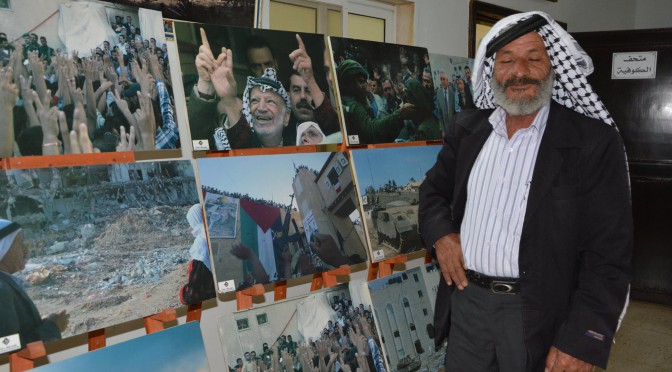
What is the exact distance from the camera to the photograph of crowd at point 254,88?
180 cm

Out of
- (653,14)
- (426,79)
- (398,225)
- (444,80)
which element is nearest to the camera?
(398,225)

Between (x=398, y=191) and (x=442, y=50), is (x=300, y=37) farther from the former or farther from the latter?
(x=442, y=50)

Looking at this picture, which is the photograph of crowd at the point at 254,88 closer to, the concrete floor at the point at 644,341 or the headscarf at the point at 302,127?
the headscarf at the point at 302,127

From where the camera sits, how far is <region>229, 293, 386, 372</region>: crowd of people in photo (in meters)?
1.87

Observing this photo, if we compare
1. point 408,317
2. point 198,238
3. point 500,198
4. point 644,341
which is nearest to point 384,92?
point 500,198

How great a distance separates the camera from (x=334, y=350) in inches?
80.7

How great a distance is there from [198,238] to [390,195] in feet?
3.06

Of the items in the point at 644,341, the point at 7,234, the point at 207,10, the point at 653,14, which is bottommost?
the point at 644,341

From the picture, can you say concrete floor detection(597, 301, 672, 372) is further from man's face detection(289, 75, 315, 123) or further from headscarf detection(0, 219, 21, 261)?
headscarf detection(0, 219, 21, 261)

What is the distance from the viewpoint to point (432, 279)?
8.21ft

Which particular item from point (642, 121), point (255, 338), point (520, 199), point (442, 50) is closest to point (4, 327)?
point (255, 338)

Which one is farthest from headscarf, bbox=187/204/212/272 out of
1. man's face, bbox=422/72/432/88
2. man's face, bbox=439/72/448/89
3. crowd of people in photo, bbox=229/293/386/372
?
man's face, bbox=439/72/448/89

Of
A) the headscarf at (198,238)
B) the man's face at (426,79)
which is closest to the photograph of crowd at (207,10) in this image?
the headscarf at (198,238)

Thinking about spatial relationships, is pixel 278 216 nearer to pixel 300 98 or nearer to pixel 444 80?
pixel 300 98
